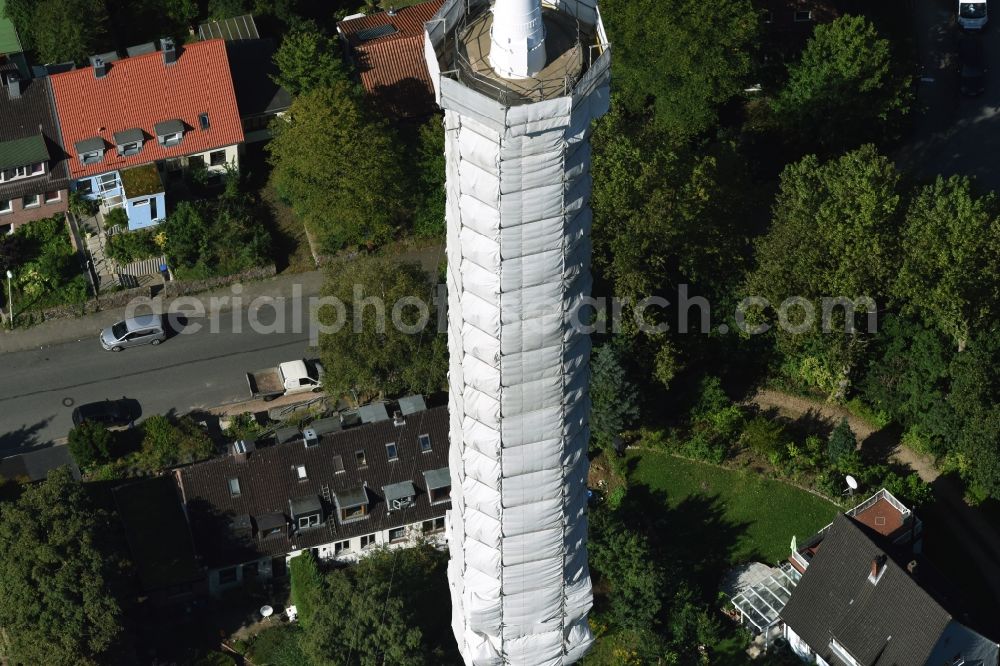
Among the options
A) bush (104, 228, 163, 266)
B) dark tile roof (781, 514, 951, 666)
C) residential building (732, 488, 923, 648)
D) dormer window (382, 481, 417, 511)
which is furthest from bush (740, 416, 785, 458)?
bush (104, 228, 163, 266)

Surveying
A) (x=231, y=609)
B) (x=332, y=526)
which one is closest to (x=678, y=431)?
(x=332, y=526)

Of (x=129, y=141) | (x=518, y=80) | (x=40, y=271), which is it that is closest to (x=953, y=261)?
(x=518, y=80)

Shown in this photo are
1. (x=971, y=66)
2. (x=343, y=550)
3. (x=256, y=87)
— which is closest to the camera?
(x=343, y=550)

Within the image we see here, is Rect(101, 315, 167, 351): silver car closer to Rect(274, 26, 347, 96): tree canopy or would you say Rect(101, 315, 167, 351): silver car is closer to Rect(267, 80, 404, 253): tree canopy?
Rect(267, 80, 404, 253): tree canopy

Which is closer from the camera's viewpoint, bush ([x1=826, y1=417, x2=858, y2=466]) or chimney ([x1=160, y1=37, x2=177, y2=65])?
bush ([x1=826, y1=417, x2=858, y2=466])

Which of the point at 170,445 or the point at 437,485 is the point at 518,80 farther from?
the point at 170,445

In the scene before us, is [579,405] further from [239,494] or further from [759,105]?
[759,105]
